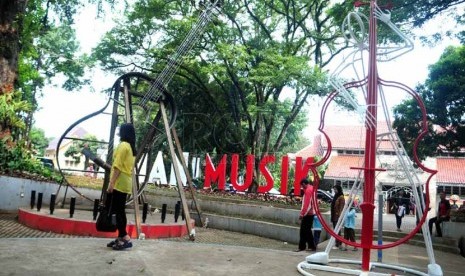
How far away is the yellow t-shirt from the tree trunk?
10282 millimetres

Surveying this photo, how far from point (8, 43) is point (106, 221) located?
11.2 meters

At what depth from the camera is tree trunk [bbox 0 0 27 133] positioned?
1399cm

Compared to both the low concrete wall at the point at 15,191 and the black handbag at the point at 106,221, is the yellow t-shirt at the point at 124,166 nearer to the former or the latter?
the black handbag at the point at 106,221

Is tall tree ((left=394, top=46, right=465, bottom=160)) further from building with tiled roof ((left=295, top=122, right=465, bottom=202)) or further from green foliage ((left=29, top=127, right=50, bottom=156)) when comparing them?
green foliage ((left=29, top=127, right=50, bottom=156))

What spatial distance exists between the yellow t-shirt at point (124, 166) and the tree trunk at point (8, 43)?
10282mm

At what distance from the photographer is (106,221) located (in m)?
5.54

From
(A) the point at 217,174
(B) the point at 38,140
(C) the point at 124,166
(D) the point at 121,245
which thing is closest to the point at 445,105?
(A) the point at 217,174

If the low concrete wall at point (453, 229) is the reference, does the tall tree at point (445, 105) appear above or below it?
above

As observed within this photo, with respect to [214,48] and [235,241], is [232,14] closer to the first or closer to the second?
[214,48]

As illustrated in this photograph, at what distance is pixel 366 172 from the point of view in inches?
201

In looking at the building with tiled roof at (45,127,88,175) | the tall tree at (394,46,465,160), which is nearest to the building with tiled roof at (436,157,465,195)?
the tall tree at (394,46,465,160)

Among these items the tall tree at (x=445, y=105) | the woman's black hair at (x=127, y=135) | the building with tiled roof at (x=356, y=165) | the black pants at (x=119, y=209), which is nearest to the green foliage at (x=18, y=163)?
the woman's black hair at (x=127, y=135)

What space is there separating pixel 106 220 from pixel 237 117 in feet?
66.9

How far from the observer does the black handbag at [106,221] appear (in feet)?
18.1
